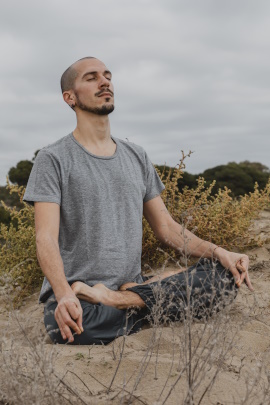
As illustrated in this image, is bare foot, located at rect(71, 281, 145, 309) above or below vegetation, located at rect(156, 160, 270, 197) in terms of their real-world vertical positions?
below

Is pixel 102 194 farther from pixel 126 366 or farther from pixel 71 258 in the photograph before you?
pixel 126 366

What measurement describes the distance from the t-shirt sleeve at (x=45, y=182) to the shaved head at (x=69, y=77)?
0.65 metres

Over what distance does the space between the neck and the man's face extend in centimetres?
5

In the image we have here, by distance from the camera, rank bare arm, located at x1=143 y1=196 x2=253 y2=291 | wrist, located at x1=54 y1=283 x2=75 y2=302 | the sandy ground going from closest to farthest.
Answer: the sandy ground → wrist, located at x1=54 y1=283 x2=75 y2=302 → bare arm, located at x1=143 y1=196 x2=253 y2=291

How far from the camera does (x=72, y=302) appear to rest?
286cm

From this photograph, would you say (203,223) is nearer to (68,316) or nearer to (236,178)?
(68,316)

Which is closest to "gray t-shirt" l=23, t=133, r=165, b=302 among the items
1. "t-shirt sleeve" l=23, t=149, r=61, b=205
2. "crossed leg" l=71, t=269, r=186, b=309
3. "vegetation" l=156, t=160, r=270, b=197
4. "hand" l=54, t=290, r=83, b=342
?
"t-shirt sleeve" l=23, t=149, r=61, b=205

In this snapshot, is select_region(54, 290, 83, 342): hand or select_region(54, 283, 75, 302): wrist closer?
select_region(54, 290, 83, 342): hand

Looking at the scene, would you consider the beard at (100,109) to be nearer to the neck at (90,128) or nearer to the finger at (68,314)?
the neck at (90,128)

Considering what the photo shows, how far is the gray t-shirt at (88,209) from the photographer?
3.52m

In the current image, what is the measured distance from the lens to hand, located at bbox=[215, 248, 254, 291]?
3.53 meters

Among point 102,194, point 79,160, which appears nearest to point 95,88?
point 79,160

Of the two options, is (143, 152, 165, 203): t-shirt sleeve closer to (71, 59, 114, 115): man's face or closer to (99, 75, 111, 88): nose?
(71, 59, 114, 115): man's face

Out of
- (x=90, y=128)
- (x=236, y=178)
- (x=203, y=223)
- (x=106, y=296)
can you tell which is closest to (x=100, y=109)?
(x=90, y=128)
